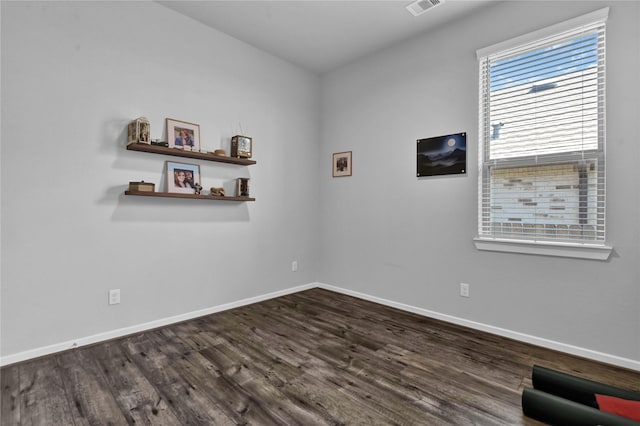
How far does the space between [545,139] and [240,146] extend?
2835 millimetres

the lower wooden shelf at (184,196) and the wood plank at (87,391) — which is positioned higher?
the lower wooden shelf at (184,196)

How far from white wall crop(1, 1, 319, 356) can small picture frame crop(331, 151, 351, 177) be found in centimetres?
88

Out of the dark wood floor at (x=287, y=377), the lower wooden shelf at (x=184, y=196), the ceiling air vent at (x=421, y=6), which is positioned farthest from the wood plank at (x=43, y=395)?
the ceiling air vent at (x=421, y=6)

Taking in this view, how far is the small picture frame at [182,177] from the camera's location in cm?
294

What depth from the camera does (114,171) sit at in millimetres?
2635

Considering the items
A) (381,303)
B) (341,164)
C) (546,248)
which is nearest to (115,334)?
(381,303)

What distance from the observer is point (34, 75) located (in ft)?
7.47

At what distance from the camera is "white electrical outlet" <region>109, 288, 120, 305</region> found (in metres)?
2.62

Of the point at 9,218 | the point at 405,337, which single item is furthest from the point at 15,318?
the point at 405,337

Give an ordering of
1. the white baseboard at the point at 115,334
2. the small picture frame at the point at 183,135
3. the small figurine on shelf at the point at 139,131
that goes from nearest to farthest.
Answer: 1. the white baseboard at the point at 115,334
2. the small figurine on shelf at the point at 139,131
3. the small picture frame at the point at 183,135

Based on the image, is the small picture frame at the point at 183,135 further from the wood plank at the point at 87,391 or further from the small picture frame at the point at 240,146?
the wood plank at the point at 87,391

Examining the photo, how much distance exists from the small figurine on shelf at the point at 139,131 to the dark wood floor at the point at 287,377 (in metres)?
1.67

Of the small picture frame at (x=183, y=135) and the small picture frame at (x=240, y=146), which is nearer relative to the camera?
the small picture frame at (x=183, y=135)

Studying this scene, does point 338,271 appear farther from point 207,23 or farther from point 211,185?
point 207,23
